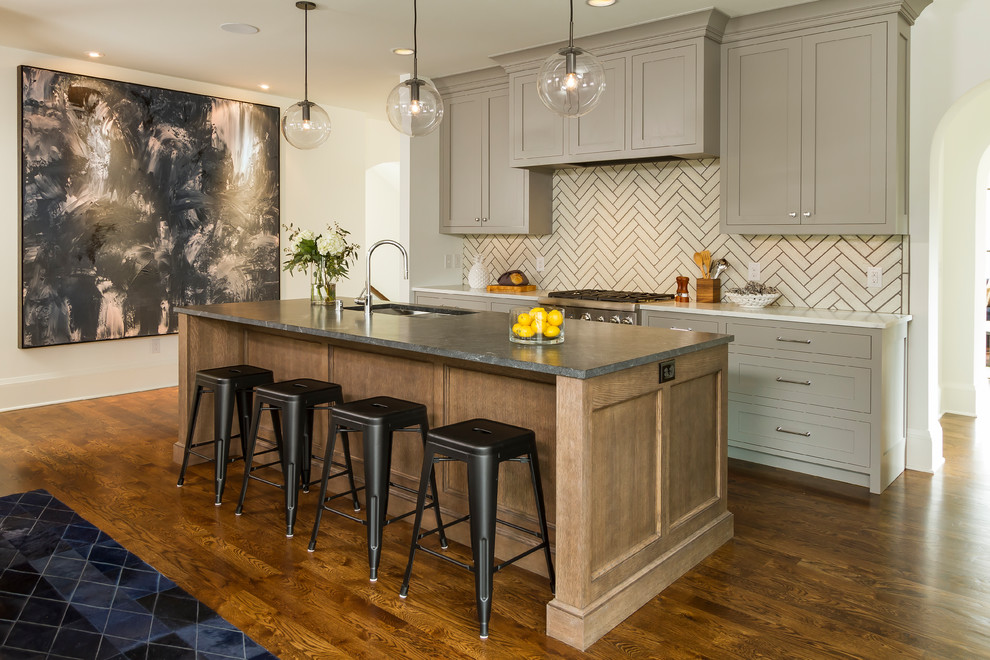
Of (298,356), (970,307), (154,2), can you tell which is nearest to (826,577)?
(298,356)

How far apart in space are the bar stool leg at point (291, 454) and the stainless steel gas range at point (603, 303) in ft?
7.22

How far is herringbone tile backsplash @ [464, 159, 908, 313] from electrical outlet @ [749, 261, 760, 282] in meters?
0.03

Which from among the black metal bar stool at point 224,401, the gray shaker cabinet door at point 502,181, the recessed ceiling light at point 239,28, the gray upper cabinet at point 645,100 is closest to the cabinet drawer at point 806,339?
the gray upper cabinet at point 645,100

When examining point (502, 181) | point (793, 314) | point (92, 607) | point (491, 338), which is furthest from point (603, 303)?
point (92, 607)

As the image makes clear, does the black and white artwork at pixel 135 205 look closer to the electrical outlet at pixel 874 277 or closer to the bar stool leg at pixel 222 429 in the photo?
the bar stool leg at pixel 222 429

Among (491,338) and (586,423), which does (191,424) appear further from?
(586,423)

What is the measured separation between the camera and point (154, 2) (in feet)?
14.1

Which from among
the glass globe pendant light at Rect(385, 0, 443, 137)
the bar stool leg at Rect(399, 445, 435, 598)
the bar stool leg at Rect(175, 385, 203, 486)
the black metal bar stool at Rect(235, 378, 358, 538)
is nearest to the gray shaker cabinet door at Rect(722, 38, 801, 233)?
the glass globe pendant light at Rect(385, 0, 443, 137)

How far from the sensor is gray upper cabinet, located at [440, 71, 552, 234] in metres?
5.75

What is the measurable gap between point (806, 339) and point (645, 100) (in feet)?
5.98

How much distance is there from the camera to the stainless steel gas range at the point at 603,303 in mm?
4699

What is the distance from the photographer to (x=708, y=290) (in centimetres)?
487

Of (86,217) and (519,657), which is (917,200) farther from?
(86,217)

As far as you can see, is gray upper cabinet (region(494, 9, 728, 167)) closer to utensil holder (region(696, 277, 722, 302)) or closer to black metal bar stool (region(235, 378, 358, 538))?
utensil holder (region(696, 277, 722, 302))
